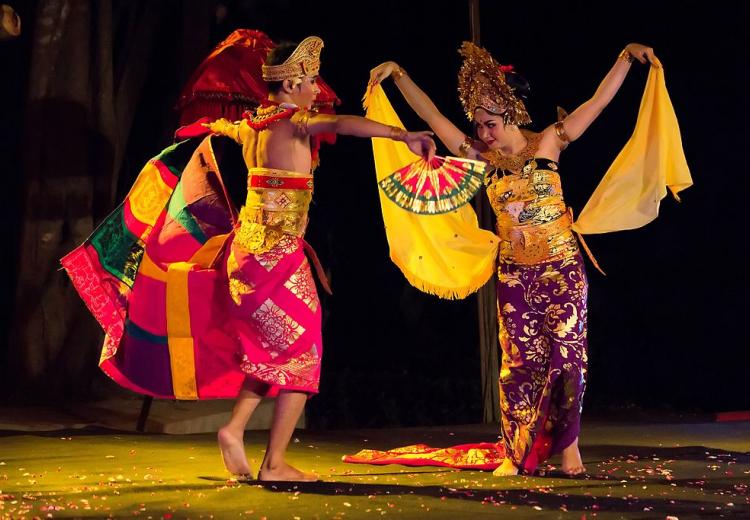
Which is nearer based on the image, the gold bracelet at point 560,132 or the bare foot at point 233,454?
the bare foot at point 233,454

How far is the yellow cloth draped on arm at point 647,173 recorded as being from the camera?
526 centimetres

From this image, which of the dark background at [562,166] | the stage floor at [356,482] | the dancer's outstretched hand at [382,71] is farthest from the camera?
the dark background at [562,166]

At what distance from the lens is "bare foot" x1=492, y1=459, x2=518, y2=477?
15.9ft

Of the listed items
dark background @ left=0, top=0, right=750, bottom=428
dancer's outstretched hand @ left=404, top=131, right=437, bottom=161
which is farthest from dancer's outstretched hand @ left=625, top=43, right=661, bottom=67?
dark background @ left=0, top=0, right=750, bottom=428

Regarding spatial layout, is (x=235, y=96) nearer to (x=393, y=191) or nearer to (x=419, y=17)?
(x=393, y=191)

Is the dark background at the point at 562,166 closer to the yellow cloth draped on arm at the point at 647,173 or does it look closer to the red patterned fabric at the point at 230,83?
the red patterned fabric at the point at 230,83

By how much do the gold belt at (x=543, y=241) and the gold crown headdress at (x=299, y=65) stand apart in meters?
0.99

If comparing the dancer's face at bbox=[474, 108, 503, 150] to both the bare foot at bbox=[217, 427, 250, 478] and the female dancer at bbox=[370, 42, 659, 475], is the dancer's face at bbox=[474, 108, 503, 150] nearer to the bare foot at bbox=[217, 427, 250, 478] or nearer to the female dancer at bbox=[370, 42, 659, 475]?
the female dancer at bbox=[370, 42, 659, 475]

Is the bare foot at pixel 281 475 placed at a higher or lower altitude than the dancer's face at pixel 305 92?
lower

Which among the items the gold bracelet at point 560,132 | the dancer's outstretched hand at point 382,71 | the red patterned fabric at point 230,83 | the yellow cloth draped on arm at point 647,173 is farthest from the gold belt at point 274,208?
the yellow cloth draped on arm at point 647,173

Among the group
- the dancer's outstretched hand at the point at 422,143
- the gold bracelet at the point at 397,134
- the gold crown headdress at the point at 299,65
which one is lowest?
the dancer's outstretched hand at the point at 422,143

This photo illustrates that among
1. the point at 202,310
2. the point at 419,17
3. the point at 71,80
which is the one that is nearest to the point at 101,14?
the point at 71,80

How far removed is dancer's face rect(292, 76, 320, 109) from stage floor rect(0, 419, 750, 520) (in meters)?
1.28

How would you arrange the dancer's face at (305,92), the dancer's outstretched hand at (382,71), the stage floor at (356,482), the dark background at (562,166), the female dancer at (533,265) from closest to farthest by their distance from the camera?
1. the stage floor at (356,482)
2. the dancer's face at (305,92)
3. the female dancer at (533,265)
4. the dancer's outstretched hand at (382,71)
5. the dark background at (562,166)
